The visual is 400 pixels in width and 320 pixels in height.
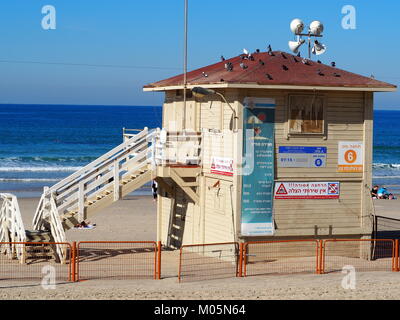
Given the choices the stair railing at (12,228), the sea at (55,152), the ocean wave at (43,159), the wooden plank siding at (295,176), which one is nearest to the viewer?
the wooden plank siding at (295,176)

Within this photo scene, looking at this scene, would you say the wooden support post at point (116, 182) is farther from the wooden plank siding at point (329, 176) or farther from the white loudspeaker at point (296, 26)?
the white loudspeaker at point (296, 26)

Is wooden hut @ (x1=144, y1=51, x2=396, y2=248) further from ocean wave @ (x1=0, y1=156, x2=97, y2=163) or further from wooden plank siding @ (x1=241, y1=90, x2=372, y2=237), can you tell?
ocean wave @ (x1=0, y1=156, x2=97, y2=163)

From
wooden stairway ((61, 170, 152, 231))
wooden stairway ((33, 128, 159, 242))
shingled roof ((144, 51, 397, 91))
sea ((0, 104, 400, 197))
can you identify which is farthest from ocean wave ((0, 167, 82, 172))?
shingled roof ((144, 51, 397, 91))

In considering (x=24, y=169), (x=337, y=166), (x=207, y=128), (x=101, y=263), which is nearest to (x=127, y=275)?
(x=101, y=263)

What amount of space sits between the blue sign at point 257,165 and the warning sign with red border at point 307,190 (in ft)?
1.05

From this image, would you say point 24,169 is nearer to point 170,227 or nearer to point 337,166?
point 170,227

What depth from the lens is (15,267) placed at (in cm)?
1934

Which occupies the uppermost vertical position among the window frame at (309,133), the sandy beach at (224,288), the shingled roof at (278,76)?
the shingled roof at (278,76)

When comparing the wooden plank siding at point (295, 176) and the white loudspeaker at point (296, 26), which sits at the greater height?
the white loudspeaker at point (296, 26)

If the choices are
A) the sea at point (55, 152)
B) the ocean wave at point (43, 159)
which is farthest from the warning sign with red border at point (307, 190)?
the ocean wave at point (43, 159)

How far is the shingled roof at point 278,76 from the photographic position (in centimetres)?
1934

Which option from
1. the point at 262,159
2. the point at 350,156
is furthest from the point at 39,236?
the point at 350,156

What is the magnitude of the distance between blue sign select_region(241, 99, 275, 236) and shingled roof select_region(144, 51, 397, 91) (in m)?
0.61

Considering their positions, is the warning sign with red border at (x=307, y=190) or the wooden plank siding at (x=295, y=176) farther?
the warning sign with red border at (x=307, y=190)
